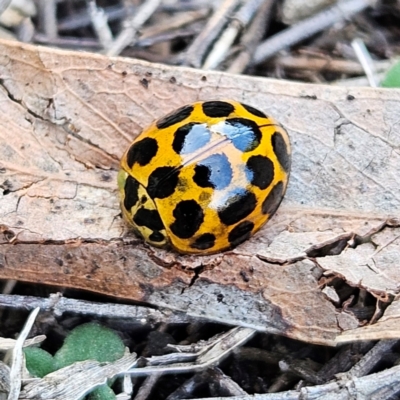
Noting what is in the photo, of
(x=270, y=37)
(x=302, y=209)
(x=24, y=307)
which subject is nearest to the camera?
(x=24, y=307)

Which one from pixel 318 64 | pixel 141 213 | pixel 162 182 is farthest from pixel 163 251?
pixel 318 64

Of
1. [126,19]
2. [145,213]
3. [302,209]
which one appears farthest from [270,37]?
[145,213]

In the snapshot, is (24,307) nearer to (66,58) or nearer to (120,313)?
(120,313)

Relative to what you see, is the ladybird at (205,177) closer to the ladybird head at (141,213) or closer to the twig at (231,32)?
the ladybird head at (141,213)

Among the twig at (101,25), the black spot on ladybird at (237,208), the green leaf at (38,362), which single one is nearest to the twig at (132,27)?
the twig at (101,25)

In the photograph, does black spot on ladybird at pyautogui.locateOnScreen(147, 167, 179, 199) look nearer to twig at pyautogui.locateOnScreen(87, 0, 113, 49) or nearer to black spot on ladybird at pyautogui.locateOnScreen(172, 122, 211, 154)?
black spot on ladybird at pyautogui.locateOnScreen(172, 122, 211, 154)

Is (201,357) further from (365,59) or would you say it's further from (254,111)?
(365,59)

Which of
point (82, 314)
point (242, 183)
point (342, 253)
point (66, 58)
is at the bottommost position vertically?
point (82, 314)

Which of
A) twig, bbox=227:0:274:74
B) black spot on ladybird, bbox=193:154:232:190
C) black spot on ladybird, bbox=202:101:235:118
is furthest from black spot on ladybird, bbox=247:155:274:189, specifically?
twig, bbox=227:0:274:74
